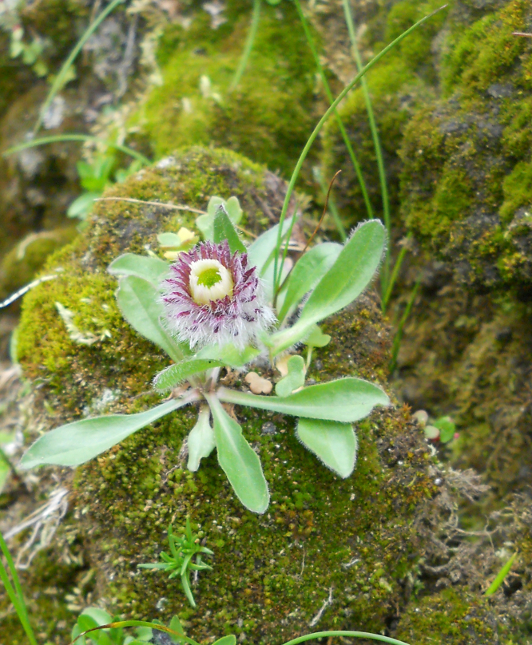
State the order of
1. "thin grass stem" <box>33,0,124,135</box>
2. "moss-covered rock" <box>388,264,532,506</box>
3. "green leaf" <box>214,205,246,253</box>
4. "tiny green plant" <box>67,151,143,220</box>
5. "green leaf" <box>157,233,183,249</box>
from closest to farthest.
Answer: "green leaf" <box>214,205,246,253</box>
"green leaf" <box>157,233,183,249</box>
"moss-covered rock" <box>388,264,532,506</box>
"thin grass stem" <box>33,0,124,135</box>
"tiny green plant" <box>67,151,143,220</box>

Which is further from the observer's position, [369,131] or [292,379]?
[369,131]

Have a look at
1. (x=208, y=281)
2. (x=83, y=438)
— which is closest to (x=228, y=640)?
(x=83, y=438)

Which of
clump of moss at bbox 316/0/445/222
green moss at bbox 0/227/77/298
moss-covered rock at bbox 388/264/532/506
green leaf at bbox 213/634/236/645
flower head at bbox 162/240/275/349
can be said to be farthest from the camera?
green moss at bbox 0/227/77/298

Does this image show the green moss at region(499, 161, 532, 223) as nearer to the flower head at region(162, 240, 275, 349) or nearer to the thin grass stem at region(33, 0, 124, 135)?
the flower head at region(162, 240, 275, 349)

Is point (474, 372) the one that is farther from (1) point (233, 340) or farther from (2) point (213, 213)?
(2) point (213, 213)

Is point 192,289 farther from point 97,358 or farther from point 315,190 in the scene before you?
point 315,190

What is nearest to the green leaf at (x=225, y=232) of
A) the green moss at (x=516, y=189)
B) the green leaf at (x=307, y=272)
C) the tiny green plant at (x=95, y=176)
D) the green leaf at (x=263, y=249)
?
the green leaf at (x=263, y=249)

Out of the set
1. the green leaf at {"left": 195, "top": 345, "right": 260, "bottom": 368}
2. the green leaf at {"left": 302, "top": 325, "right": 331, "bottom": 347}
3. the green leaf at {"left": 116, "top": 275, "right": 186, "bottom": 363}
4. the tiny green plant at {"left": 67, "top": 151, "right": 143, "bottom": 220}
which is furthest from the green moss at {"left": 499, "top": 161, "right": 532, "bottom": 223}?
the tiny green plant at {"left": 67, "top": 151, "right": 143, "bottom": 220}

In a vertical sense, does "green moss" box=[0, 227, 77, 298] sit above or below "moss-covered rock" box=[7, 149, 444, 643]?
above
